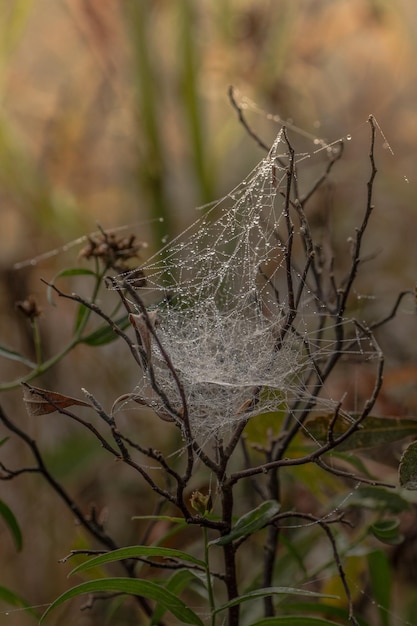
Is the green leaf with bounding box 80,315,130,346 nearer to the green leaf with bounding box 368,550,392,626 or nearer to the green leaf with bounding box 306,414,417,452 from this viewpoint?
the green leaf with bounding box 306,414,417,452

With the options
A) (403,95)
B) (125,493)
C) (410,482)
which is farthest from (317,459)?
(403,95)

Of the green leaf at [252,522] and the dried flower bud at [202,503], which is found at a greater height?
the dried flower bud at [202,503]

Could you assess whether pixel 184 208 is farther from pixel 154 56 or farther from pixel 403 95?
pixel 403 95

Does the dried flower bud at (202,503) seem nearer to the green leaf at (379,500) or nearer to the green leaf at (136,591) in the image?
the green leaf at (136,591)

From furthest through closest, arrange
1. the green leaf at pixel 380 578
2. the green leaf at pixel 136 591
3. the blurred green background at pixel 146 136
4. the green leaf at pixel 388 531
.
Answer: the blurred green background at pixel 146 136, the green leaf at pixel 380 578, the green leaf at pixel 388 531, the green leaf at pixel 136 591

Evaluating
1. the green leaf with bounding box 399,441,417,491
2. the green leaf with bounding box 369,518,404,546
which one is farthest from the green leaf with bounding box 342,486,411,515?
the green leaf with bounding box 399,441,417,491

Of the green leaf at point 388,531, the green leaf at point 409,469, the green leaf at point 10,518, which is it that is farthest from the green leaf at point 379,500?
the green leaf at point 10,518
